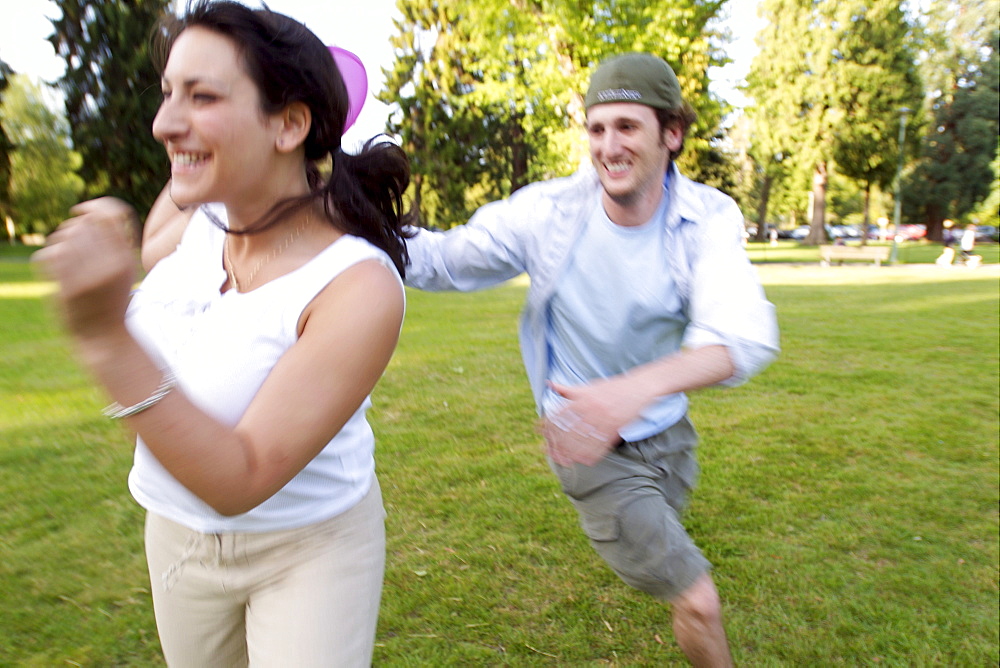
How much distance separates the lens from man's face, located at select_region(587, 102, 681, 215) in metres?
2.91

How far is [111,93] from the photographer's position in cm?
3053

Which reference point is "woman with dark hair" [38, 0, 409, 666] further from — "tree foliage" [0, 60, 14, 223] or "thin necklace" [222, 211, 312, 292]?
"tree foliage" [0, 60, 14, 223]

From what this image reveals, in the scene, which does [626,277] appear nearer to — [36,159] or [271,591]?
[271,591]

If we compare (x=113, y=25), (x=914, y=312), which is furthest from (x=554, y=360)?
(x=113, y=25)

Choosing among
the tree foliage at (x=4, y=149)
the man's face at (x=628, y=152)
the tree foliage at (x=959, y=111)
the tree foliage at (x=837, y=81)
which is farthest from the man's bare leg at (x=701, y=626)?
the tree foliage at (x=959, y=111)

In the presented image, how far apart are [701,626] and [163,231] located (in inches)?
84.0

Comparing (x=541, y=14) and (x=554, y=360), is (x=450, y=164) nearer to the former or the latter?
(x=541, y=14)

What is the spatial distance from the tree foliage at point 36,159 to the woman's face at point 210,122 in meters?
38.2

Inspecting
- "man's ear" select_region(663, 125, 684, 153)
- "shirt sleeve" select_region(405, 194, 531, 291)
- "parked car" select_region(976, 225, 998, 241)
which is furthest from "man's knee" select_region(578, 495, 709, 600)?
"parked car" select_region(976, 225, 998, 241)

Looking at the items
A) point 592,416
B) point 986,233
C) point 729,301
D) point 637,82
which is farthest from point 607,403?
point 986,233

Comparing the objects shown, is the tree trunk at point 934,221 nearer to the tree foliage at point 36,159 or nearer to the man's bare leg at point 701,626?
the tree foliage at point 36,159

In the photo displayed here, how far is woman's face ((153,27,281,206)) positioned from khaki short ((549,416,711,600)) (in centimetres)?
167

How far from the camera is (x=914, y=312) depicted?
1484 cm

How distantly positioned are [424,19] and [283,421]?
39.2 metres
